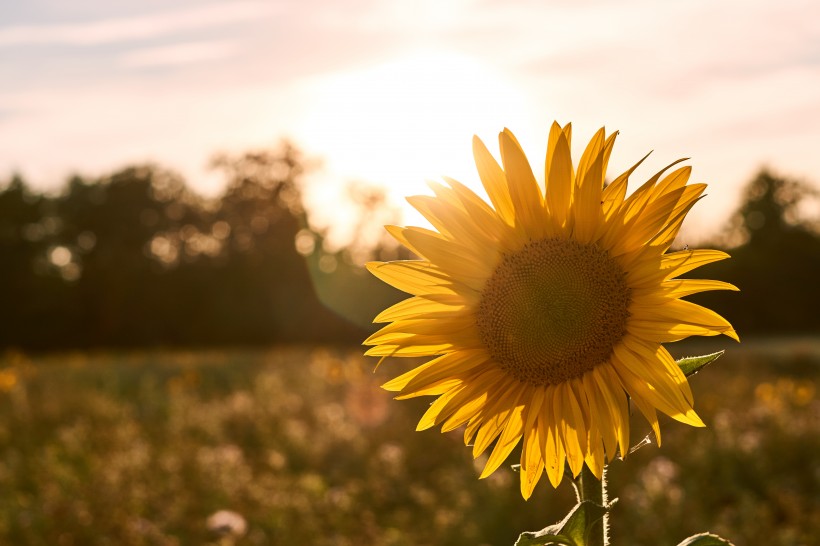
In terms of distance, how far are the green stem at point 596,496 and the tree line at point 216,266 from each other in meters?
22.3

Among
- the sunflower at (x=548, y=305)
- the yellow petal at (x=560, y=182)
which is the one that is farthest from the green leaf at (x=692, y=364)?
the yellow petal at (x=560, y=182)

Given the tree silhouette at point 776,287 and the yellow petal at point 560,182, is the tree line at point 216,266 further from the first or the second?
the yellow petal at point 560,182

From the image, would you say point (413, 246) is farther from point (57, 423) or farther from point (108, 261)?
point (108, 261)

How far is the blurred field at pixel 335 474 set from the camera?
5430 millimetres

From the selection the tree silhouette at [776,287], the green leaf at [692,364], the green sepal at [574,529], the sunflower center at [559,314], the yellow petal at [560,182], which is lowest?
the tree silhouette at [776,287]

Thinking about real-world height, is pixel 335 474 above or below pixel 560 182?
below

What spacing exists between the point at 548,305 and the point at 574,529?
0.45m

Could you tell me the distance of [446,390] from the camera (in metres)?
1.80

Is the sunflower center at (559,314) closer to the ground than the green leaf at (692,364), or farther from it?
farther from it

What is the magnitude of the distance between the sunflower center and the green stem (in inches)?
9.2

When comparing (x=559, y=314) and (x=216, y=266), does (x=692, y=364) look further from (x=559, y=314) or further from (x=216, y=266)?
(x=216, y=266)

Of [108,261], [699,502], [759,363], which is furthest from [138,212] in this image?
[699,502]

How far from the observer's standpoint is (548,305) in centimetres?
172

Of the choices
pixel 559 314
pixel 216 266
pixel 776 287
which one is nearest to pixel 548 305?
pixel 559 314
